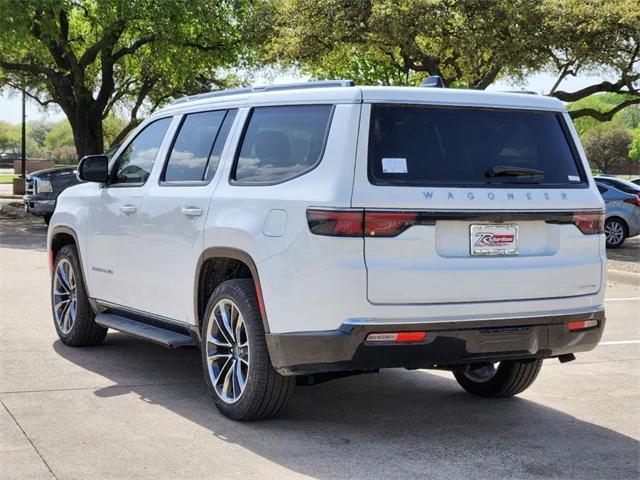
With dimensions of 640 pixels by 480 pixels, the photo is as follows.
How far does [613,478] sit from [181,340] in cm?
284

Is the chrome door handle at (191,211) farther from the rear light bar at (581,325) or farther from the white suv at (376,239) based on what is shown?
the rear light bar at (581,325)

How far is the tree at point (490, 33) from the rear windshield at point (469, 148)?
18.4 m

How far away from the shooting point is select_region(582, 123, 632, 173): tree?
11588 centimetres

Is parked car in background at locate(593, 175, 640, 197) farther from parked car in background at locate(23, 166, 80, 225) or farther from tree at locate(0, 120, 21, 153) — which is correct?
tree at locate(0, 120, 21, 153)

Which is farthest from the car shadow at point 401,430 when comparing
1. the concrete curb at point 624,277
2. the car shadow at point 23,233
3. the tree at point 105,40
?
the tree at point 105,40

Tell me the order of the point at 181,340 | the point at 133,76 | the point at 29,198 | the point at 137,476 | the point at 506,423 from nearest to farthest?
1. the point at 137,476
2. the point at 506,423
3. the point at 181,340
4. the point at 29,198
5. the point at 133,76

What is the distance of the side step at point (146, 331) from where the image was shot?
6418 millimetres


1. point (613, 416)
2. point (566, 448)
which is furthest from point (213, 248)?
point (613, 416)

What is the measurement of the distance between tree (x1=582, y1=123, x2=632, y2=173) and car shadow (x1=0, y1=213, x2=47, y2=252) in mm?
96102

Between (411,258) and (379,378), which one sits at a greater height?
(411,258)

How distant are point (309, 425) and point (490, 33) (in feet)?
67.7

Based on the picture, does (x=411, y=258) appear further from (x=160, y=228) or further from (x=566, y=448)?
(x=160, y=228)

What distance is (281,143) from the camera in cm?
575

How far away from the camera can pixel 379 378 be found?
23.9ft
